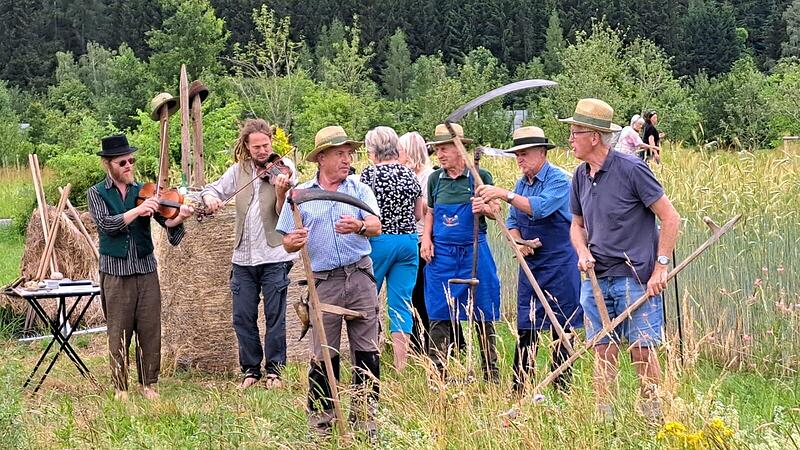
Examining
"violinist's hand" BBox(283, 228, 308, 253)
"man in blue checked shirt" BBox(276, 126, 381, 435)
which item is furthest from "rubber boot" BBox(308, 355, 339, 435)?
"violinist's hand" BBox(283, 228, 308, 253)

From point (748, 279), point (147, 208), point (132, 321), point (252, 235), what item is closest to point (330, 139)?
point (147, 208)

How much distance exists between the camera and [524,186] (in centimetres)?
650

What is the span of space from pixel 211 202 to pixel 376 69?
64402 mm

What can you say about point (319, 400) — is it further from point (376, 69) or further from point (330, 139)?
point (376, 69)

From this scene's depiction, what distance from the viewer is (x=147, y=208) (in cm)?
679

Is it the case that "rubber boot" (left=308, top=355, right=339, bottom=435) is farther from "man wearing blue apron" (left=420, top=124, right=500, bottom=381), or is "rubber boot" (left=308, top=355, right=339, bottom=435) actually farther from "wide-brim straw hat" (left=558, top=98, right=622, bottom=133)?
"wide-brim straw hat" (left=558, top=98, right=622, bottom=133)

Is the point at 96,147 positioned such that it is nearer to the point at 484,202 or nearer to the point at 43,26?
the point at 484,202

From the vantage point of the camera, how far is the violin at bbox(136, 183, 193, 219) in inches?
271

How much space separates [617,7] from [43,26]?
39.9 metres

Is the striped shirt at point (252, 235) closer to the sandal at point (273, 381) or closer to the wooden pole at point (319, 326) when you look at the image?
the sandal at point (273, 381)

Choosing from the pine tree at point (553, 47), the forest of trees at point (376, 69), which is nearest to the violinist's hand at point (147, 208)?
the forest of trees at point (376, 69)

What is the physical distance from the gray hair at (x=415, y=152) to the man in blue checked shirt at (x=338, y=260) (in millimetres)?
1860

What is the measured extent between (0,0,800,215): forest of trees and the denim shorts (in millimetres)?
7207

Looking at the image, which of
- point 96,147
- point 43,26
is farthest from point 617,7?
point 96,147
